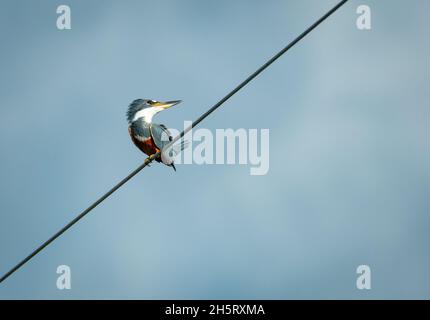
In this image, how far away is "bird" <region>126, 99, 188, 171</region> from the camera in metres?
10.2

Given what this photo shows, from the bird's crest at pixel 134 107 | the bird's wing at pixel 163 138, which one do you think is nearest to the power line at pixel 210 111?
the bird's wing at pixel 163 138

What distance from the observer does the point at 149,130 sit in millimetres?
10281

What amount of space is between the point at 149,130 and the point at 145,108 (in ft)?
1.72

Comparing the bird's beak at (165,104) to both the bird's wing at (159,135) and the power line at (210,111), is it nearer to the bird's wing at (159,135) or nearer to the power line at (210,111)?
the bird's wing at (159,135)

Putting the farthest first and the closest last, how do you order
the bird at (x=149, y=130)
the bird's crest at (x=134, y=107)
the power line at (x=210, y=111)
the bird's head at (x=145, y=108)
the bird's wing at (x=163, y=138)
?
1. the bird's crest at (x=134, y=107)
2. the bird's head at (x=145, y=108)
3. the bird at (x=149, y=130)
4. the bird's wing at (x=163, y=138)
5. the power line at (x=210, y=111)

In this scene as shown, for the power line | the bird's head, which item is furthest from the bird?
the power line

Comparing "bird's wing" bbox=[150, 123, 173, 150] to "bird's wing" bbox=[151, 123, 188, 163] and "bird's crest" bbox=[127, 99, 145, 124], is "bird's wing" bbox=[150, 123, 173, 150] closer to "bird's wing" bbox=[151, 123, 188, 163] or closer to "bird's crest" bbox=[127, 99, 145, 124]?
"bird's wing" bbox=[151, 123, 188, 163]

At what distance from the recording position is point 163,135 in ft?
34.0

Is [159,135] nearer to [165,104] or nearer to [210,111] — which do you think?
[165,104]

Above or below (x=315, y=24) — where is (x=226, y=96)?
below

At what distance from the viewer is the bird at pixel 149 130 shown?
10.2m
